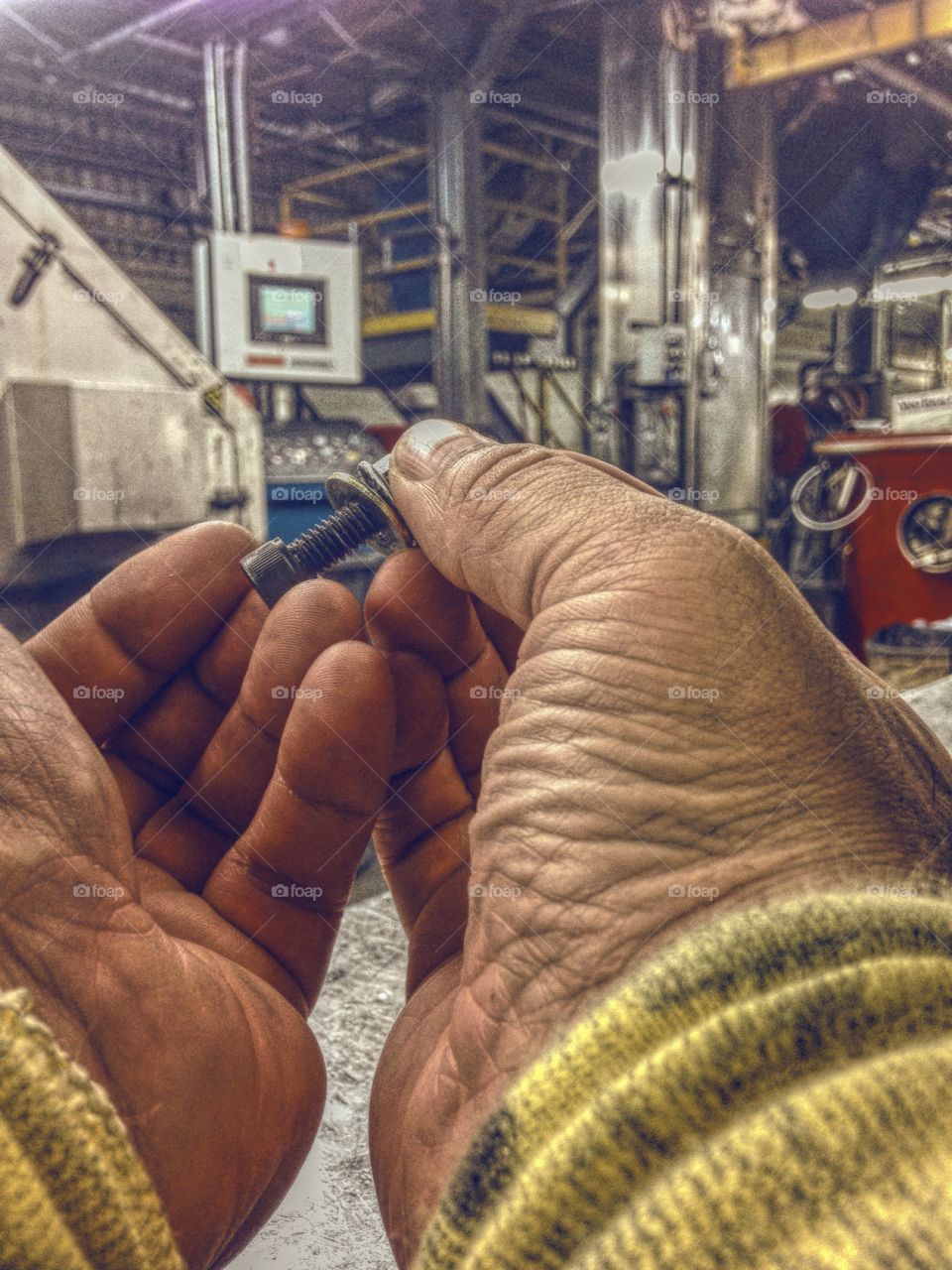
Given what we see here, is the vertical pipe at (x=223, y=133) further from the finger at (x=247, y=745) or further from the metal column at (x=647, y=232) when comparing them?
the finger at (x=247, y=745)

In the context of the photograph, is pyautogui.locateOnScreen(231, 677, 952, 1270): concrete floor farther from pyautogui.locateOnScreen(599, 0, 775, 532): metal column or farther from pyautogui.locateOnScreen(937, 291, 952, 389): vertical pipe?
pyautogui.locateOnScreen(937, 291, 952, 389): vertical pipe

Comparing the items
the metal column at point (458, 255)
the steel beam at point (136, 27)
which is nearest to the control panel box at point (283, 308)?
the metal column at point (458, 255)

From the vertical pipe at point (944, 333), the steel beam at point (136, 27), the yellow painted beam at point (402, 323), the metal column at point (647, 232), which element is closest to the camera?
the metal column at point (647, 232)

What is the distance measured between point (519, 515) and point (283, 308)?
3.49 metres

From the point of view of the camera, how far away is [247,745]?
0.85m

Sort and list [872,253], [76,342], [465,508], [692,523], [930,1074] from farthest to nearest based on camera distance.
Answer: [872,253] → [76,342] → [465,508] → [692,523] → [930,1074]

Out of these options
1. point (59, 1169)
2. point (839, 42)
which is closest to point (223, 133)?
point (839, 42)

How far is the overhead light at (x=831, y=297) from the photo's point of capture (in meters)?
7.39

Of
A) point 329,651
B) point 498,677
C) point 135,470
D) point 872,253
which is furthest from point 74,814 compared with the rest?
point 872,253

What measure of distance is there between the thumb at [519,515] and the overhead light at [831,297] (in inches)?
295

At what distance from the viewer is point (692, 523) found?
0.51m

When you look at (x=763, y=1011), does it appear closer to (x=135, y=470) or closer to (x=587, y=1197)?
(x=587, y=1197)

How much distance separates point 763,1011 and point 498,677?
20.6 inches

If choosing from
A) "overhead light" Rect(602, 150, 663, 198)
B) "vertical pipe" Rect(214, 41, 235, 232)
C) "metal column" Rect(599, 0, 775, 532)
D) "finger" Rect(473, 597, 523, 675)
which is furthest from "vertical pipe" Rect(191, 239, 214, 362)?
"finger" Rect(473, 597, 523, 675)
